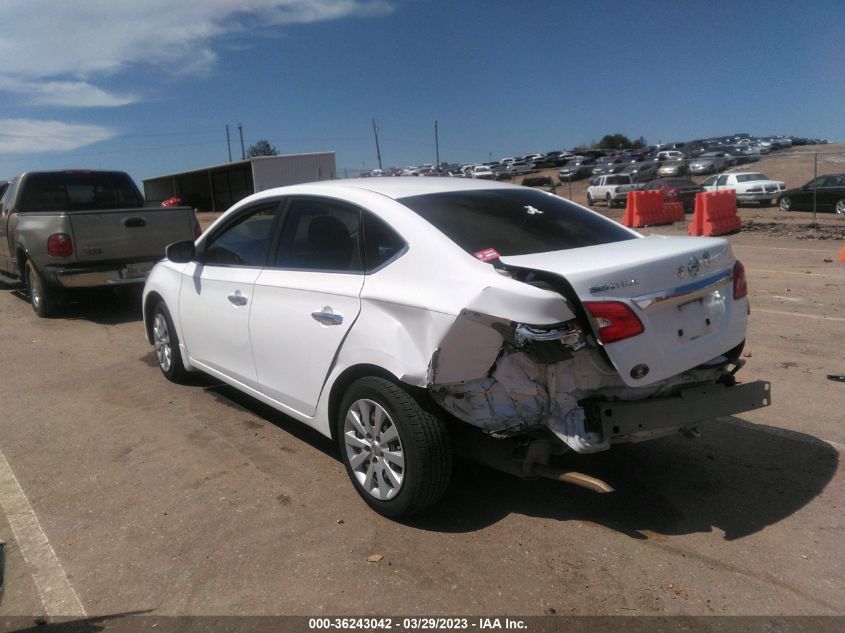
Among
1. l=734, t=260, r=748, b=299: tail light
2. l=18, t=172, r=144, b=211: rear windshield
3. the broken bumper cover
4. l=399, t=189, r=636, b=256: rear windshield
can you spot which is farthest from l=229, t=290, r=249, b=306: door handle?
l=18, t=172, r=144, b=211: rear windshield

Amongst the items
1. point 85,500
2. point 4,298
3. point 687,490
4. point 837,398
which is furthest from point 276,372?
point 4,298

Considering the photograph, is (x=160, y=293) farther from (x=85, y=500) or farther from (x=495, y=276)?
(x=495, y=276)

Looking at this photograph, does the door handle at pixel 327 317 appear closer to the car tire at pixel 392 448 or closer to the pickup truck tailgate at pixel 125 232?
the car tire at pixel 392 448

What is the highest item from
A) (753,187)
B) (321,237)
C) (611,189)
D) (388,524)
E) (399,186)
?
(399,186)

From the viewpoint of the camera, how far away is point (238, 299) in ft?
15.2

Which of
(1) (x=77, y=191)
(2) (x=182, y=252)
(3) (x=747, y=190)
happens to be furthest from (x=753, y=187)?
(2) (x=182, y=252)

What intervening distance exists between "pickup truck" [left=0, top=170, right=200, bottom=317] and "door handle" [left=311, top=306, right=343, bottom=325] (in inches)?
235

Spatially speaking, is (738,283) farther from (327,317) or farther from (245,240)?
(245,240)

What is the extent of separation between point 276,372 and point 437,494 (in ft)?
4.68

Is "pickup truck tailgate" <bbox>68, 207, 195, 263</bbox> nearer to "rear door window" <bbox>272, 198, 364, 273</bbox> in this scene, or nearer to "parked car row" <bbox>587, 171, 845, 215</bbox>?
"rear door window" <bbox>272, 198, 364, 273</bbox>

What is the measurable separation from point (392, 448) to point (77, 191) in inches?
359

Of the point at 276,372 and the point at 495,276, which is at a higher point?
the point at 495,276

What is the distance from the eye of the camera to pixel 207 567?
3.25 m

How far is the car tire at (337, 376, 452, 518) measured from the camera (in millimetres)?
3316
